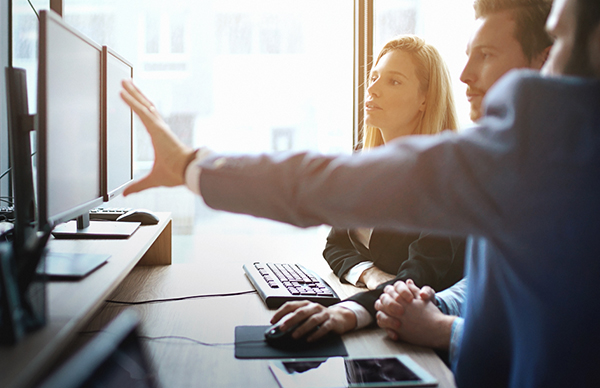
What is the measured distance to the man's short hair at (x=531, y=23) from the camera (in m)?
0.99

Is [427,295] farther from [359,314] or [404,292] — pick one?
[359,314]

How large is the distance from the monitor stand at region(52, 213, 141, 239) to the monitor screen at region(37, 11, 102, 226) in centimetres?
10

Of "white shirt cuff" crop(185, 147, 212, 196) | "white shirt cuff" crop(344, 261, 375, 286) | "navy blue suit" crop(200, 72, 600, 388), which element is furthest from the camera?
"white shirt cuff" crop(344, 261, 375, 286)

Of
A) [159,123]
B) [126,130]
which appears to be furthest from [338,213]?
[126,130]

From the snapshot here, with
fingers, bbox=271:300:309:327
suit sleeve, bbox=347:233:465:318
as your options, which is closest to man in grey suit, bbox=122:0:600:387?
fingers, bbox=271:300:309:327

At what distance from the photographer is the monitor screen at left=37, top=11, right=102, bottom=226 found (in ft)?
2.61

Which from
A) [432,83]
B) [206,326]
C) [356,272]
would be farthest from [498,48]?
[206,326]

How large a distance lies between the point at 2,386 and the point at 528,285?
0.59m

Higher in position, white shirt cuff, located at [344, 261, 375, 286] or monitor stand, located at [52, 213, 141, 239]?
monitor stand, located at [52, 213, 141, 239]

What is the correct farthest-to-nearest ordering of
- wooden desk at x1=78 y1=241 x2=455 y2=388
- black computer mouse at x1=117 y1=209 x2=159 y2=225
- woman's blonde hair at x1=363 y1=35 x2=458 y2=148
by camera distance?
woman's blonde hair at x1=363 y1=35 x2=458 y2=148
black computer mouse at x1=117 y1=209 x2=159 y2=225
wooden desk at x1=78 y1=241 x2=455 y2=388

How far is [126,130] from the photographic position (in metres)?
1.49

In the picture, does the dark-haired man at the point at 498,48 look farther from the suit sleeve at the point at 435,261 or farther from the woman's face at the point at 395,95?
the woman's face at the point at 395,95

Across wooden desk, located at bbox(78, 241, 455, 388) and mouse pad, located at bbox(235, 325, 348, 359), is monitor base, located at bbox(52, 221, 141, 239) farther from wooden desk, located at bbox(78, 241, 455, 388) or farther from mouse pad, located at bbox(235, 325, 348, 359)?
mouse pad, located at bbox(235, 325, 348, 359)

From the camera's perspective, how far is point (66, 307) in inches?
26.6
